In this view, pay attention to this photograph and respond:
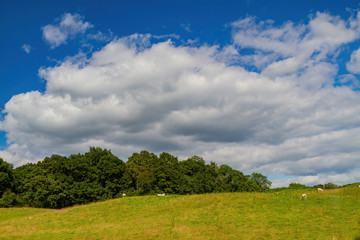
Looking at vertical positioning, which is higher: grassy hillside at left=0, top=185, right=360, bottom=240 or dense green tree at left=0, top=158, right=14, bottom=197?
dense green tree at left=0, top=158, right=14, bottom=197

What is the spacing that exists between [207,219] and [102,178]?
5112 cm

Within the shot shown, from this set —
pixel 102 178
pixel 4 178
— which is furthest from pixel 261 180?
pixel 4 178

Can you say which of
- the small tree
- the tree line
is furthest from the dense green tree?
the small tree

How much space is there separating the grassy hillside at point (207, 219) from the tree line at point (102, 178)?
19.6m

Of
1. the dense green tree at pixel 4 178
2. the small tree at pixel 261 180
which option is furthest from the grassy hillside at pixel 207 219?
the small tree at pixel 261 180

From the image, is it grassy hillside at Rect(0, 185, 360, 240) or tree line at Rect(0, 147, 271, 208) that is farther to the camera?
tree line at Rect(0, 147, 271, 208)

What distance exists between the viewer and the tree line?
68.8m

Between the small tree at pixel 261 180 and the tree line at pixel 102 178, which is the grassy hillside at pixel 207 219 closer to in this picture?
the tree line at pixel 102 178

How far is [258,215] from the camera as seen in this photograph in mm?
36594

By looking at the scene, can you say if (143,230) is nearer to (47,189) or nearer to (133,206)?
(133,206)

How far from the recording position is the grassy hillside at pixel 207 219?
3011 centimetres

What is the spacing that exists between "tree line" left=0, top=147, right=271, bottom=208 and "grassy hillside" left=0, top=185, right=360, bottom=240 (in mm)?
19567

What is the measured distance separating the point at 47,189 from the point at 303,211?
5904cm

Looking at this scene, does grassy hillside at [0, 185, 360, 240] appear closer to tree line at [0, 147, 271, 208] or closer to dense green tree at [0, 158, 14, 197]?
tree line at [0, 147, 271, 208]
